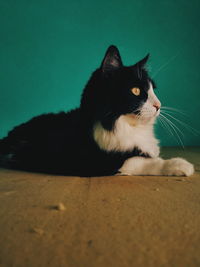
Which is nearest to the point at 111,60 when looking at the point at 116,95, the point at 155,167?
the point at 116,95

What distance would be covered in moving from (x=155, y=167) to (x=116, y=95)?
1.20ft

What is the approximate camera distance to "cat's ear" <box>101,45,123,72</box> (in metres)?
0.98

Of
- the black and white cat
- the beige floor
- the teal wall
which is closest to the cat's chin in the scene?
the black and white cat

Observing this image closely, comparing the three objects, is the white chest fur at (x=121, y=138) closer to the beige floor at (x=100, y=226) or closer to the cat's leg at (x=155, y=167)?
the cat's leg at (x=155, y=167)

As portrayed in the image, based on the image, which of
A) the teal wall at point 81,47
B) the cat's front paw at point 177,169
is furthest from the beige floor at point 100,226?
the teal wall at point 81,47

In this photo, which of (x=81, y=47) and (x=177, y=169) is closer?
(x=177, y=169)

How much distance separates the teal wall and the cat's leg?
1.64 m

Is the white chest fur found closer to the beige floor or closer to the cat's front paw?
the cat's front paw

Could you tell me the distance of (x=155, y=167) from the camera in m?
0.99

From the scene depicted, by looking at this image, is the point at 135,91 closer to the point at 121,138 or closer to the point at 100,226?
the point at 121,138

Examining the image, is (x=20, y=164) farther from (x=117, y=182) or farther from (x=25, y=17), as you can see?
(x=25, y=17)

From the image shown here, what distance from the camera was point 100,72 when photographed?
101 cm

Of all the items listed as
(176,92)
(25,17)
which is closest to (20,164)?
(25,17)

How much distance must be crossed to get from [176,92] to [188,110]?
0.91ft
